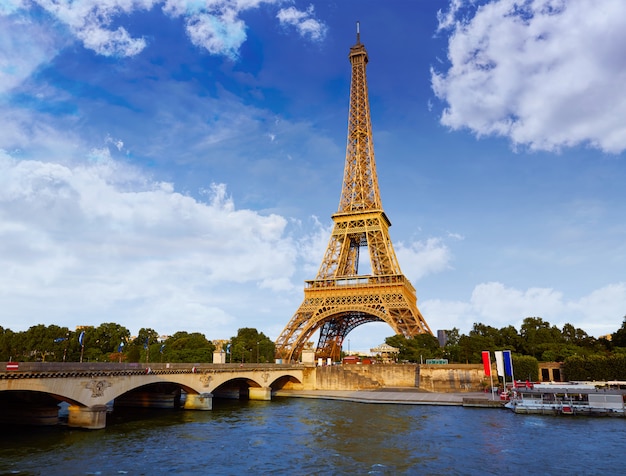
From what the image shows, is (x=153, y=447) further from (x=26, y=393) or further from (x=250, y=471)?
(x=26, y=393)

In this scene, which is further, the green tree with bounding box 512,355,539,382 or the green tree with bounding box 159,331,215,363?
the green tree with bounding box 159,331,215,363

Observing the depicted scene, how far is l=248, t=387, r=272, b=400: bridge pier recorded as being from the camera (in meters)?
58.8

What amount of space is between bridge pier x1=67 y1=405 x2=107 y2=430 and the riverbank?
1253 inches

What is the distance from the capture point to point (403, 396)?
57.6m

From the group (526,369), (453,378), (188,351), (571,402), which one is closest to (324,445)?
(571,402)

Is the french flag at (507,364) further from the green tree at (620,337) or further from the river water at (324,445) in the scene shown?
the green tree at (620,337)

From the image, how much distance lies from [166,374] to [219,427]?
24.3 feet

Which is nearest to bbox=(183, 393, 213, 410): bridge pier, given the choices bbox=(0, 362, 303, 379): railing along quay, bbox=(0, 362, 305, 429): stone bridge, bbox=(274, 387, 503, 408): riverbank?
bbox=(0, 362, 305, 429): stone bridge

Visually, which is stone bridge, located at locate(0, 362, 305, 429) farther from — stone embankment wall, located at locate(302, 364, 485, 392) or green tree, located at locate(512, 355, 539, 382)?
green tree, located at locate(512, 355, 539, 382)

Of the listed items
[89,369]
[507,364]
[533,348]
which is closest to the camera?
[89,369]

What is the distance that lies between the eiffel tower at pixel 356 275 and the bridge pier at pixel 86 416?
1617 inches

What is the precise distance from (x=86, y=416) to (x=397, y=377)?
151ft

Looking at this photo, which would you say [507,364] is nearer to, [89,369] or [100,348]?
[89,369]

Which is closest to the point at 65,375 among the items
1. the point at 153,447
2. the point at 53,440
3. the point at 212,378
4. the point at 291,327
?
the point at 53,440
